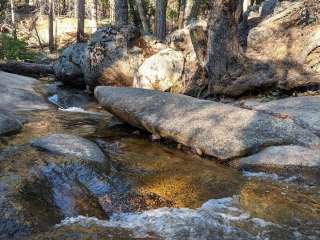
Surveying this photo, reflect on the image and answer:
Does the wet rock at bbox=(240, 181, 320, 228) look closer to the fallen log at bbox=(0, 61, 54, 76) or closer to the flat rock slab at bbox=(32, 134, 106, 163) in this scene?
the flat rock slab at bbox=(32, 134, 106, 163)

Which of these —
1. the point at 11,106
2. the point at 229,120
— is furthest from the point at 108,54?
the point at 229,120

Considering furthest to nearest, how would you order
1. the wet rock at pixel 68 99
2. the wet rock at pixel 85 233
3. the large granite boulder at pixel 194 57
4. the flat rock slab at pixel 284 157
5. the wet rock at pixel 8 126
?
the wet rock at pixel 68 99, the large granite boulder at pixel 194 57, the wet rock at pixel 8 126, the flat rock slab at pixel 284 157, the wet rock at pixel 85 233

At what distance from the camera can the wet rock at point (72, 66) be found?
14141 mm

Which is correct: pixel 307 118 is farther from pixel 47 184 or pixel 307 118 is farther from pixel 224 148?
pixel 47 184

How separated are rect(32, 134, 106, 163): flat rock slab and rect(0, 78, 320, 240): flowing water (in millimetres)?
159

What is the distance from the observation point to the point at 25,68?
16.4 metres

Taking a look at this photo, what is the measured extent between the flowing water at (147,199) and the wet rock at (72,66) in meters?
7.50

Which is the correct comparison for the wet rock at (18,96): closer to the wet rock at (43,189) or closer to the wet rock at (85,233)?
the wet rock at (43,189)

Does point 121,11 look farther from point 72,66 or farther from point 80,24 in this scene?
point 80,24

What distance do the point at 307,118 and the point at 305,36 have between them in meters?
3.80

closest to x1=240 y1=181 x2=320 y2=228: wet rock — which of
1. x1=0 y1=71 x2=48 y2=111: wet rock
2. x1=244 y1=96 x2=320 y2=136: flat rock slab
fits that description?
x1=244 y1=96 x2=320 y2=136: flat rock slab

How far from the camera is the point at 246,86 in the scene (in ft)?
31.4

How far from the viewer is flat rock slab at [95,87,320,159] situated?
20.4ft

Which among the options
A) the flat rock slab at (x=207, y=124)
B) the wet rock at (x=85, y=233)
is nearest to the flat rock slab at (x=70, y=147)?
the flat rock slab at (x=207, y=124)
